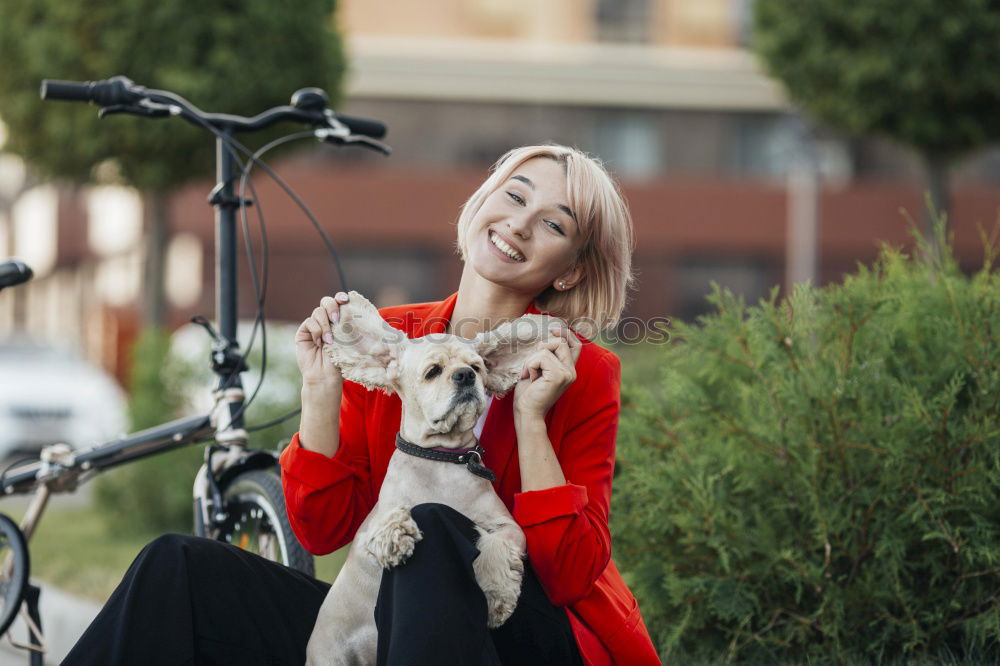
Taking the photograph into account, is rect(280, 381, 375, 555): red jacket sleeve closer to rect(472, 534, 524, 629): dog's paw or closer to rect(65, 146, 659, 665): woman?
rect(65, 146, 659, 665): woman

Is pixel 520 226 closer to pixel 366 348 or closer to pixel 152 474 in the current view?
pixel 366 348

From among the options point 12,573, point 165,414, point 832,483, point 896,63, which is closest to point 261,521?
point 12,573

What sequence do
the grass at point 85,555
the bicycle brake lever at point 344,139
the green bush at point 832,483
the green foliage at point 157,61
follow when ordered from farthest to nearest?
the green foliage at point 157,61 → the grass at point 85,555 → the bicycle brake lever at point 344,139 → the green bush at point 832,483

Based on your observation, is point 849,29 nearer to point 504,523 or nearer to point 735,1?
point 504,523

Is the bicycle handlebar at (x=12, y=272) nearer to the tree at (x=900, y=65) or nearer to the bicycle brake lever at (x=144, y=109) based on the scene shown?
the bicycle brake lever at (x=144, y=109)

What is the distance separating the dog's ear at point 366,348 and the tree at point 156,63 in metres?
5.87

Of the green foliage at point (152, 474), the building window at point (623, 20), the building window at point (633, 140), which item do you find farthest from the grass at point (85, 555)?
the building window at point (623, 20)

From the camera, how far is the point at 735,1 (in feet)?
84.3

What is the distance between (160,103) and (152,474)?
4489 mm

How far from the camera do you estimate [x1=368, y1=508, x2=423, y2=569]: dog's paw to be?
7.32 feet

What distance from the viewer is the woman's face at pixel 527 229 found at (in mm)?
2752

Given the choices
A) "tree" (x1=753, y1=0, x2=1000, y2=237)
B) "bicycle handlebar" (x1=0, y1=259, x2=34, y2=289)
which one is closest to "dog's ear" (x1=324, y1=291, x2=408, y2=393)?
Answer: "bicycle handlebar" (x1=0, y1=259, x2=34, y2=289)

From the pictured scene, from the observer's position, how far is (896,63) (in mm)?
8648

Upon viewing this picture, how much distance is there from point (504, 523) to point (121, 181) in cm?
716
